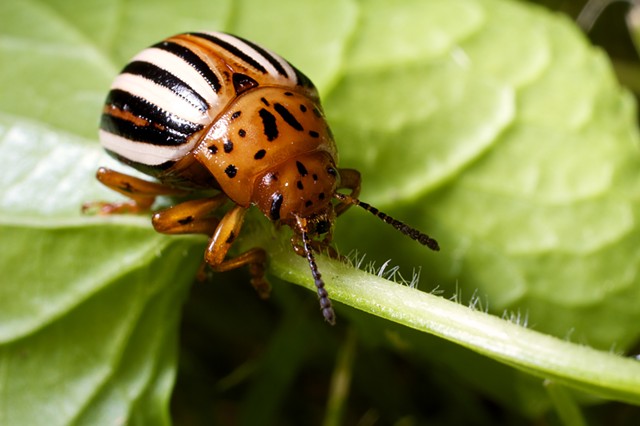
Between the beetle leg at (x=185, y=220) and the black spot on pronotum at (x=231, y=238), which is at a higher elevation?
the black spot on pronotum at (x=231, y=238)

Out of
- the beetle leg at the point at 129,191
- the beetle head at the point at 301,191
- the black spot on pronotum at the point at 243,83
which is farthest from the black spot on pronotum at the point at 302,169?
the beetle leg at the point at 129,191

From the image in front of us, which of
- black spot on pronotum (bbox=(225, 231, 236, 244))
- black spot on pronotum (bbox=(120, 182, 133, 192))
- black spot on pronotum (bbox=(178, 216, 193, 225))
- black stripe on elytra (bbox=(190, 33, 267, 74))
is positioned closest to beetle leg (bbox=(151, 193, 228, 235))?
black spot on pronotum (bbox=(178, 216, 193, 225))

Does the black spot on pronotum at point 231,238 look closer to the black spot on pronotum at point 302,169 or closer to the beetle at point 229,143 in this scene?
the beetle at point 229,143

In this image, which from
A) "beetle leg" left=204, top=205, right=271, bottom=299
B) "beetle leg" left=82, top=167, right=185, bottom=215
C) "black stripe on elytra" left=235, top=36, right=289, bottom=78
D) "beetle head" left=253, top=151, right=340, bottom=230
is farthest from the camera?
"beetle leg" left=82, top=167, right=185, bottom=215

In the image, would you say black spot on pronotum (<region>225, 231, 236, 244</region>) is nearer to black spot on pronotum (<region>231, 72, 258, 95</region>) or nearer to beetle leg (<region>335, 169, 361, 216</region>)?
beetle leg (<region>335, 169, 361, 216</region>)

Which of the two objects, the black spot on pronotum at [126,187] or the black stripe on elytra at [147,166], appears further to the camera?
the black spot on pronotum at [126,187]

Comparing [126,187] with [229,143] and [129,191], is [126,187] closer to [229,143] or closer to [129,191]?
[129,191]
